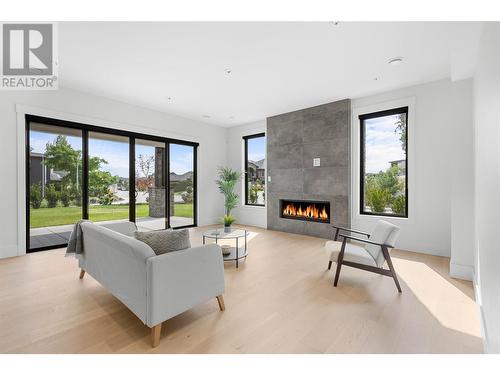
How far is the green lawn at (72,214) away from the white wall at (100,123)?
328mm

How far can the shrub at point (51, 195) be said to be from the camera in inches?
164

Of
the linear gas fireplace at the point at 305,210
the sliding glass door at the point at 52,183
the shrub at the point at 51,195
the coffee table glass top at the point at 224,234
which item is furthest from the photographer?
the linear gas fireplace at the point at 305,210

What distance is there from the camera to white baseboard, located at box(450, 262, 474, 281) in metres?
2.88

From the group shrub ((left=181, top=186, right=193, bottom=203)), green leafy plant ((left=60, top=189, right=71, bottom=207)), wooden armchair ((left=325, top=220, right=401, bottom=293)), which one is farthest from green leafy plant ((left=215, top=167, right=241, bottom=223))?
wooden armchair ((left=325, top=220, right=401, bottom=293))

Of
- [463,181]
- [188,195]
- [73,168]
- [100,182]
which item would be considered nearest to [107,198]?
[100,182]

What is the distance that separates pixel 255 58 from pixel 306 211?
11.7 ft

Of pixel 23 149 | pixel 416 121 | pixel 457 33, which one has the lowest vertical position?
pixel 23 149

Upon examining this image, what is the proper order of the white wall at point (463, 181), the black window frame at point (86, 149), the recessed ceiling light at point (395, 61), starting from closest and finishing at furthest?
the white wall at point (463, 181)
the recessed ceiling light at point (395, 61)
the black window frame at point (86, 149)

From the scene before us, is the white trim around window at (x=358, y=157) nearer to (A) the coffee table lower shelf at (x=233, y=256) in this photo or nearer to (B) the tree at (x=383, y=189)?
(B) the tree at (x=383, y=189)

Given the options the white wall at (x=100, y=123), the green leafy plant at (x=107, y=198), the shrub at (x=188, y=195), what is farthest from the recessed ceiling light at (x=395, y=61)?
the green leafy plant at (x=107, y=198)

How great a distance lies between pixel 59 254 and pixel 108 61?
3.17 meters
